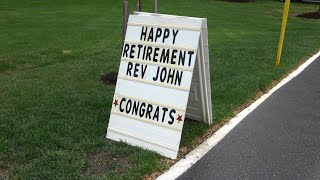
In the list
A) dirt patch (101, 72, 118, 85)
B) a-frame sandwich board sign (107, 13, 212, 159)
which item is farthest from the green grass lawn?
a-frame sandwich board sign (107, 13, 212, 159)

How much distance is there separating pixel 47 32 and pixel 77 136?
30.5ft

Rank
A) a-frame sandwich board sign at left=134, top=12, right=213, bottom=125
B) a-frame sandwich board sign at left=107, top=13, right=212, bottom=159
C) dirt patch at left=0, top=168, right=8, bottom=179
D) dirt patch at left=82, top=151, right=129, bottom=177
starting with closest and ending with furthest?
1. dirt patch at left=0, top=168, right=8, bottom=179
2. dirt patch at left=82, top=151, right=129, bottom=177
3. a-frame sandwich board sign at left=107, top=13, right=212, bottom=159
4. a-frame sandwich board sign at left=134, top=12, right=213, bottom=125

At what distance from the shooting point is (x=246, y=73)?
339 inches

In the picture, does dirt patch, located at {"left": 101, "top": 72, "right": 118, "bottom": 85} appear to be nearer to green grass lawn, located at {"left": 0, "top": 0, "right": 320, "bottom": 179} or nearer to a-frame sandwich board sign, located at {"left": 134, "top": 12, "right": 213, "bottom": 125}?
green grass lawn, located at {"left": 0, "top": 0, "right": 320, "bottom": 179}

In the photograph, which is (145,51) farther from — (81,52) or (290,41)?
(290,41)

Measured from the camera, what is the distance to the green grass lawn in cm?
435

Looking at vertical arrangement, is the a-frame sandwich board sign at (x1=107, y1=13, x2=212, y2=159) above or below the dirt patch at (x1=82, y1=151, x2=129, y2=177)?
above

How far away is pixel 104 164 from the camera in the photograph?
4328mm

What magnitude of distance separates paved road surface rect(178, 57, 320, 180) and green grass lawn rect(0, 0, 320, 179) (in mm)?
391

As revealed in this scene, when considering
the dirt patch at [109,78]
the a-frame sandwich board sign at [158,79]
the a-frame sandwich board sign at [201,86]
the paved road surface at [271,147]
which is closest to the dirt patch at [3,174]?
the a-frame sandwich board sign at [158,79]

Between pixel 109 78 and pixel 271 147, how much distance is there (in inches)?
136

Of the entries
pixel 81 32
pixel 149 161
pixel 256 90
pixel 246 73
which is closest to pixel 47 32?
pixel 81 32

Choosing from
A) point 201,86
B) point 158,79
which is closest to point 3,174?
point 158,79

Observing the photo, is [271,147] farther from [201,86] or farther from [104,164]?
[104,164]
